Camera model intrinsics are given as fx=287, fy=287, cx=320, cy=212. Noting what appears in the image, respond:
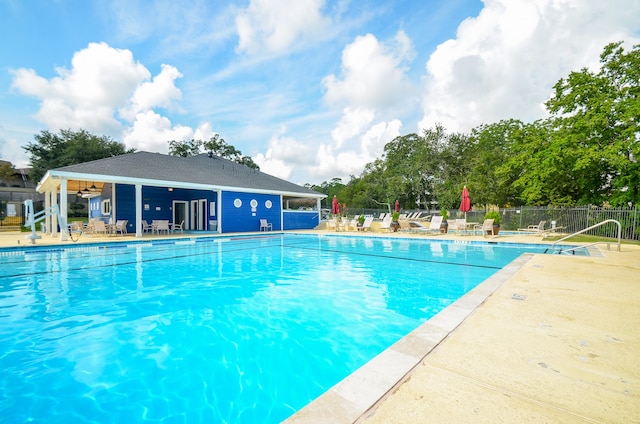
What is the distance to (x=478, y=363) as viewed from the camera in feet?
6.97

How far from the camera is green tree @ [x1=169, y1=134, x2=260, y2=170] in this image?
36750mm

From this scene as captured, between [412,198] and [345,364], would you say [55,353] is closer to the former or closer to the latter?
[345,364]

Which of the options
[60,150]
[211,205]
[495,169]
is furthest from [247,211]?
[60,150]

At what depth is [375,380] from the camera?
1940 mm

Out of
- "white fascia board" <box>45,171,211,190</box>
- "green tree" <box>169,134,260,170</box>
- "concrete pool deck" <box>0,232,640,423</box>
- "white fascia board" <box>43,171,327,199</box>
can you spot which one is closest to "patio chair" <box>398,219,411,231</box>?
"white fascia board" <box>43,171,327,199</box>

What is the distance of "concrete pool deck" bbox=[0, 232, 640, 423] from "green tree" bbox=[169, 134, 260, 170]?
122ft

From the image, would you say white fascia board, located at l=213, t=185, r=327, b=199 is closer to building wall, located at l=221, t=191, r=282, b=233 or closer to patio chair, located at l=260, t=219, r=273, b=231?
building wall, located at l=221, t=191, r=282, b=233

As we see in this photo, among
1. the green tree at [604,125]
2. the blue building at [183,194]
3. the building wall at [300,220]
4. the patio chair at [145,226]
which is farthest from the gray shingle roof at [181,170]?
the green tree at [604,125]

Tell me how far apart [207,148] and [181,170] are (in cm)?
2193

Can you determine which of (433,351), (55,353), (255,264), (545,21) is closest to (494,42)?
(545,21)

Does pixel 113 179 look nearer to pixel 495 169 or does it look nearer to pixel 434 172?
pixel 495 169

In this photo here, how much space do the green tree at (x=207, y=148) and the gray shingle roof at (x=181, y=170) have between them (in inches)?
600

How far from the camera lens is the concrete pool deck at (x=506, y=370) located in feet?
5.20

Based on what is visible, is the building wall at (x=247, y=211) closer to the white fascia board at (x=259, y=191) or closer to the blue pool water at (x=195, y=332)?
the white fascia board at (x=259, y=191)
